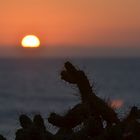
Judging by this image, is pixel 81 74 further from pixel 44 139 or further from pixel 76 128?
pixel 44 139

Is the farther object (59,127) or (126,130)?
(59,127)

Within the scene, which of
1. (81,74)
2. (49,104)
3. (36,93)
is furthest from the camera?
(36,93)

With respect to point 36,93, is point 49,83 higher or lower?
higher

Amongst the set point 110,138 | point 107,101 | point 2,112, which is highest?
point 2,112

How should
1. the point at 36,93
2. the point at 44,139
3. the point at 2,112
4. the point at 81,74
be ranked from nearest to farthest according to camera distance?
1. the point at 44,139
2. the point at 81,74
3. the point at 2,112
4. the point at 36,93

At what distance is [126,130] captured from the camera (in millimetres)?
4133

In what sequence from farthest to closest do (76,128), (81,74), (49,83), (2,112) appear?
1. (49,83)
2. (2,112)
3. (81,74)
4. (76,128)

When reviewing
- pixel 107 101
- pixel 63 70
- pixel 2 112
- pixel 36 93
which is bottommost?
→ pixel 107 101

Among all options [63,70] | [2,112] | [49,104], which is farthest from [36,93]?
[63,70]

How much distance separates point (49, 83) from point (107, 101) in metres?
125

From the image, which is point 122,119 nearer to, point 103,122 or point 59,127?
point 103,122

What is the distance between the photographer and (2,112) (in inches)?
2559

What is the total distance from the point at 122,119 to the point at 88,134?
0.40 meters

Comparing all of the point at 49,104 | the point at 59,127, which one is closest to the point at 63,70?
the point at 59,127
